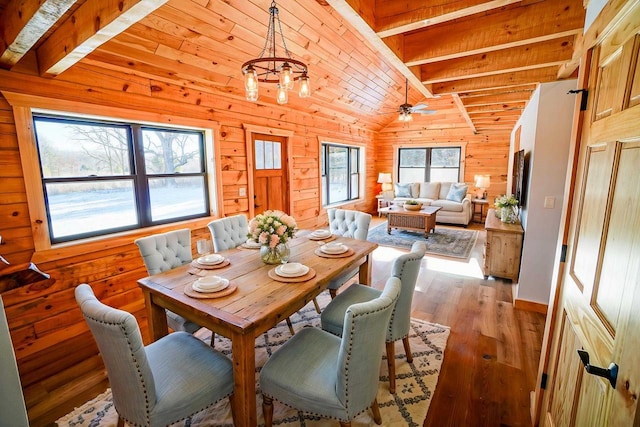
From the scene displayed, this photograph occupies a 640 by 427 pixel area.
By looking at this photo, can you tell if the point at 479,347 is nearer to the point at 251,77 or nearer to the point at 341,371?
the point at 341,371

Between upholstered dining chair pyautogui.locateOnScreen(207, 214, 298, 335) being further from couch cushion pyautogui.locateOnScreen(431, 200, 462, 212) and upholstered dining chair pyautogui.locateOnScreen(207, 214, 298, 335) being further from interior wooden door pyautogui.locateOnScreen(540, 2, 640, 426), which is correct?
couch cushion pyautogui.locateOnScreen(431, 200, 462, 212)

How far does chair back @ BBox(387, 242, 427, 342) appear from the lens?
1837 mm

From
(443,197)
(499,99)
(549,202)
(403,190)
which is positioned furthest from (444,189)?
(549,202)

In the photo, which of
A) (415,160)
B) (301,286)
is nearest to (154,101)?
(301,286)

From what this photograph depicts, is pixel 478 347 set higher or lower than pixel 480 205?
lower

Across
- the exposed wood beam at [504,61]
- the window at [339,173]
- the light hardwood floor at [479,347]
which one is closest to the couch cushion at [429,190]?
the window at [339,173]

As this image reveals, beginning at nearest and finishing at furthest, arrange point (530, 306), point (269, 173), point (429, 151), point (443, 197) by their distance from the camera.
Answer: point (530, 306) → point (269, 173) → point (443, 197) → point (429, 151)

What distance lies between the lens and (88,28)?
165 centimetres

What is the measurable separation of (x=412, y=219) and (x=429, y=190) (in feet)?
6.55

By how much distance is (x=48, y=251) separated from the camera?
2.39m

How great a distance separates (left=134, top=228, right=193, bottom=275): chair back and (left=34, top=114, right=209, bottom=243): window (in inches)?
39.0

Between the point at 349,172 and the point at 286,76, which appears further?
the point at 349,172

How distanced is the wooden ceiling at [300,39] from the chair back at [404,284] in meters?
1.44

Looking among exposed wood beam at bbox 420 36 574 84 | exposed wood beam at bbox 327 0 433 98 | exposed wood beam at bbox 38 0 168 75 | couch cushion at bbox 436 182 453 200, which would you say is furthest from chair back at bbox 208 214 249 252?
couch cushion at bbox 436 182 453 200
